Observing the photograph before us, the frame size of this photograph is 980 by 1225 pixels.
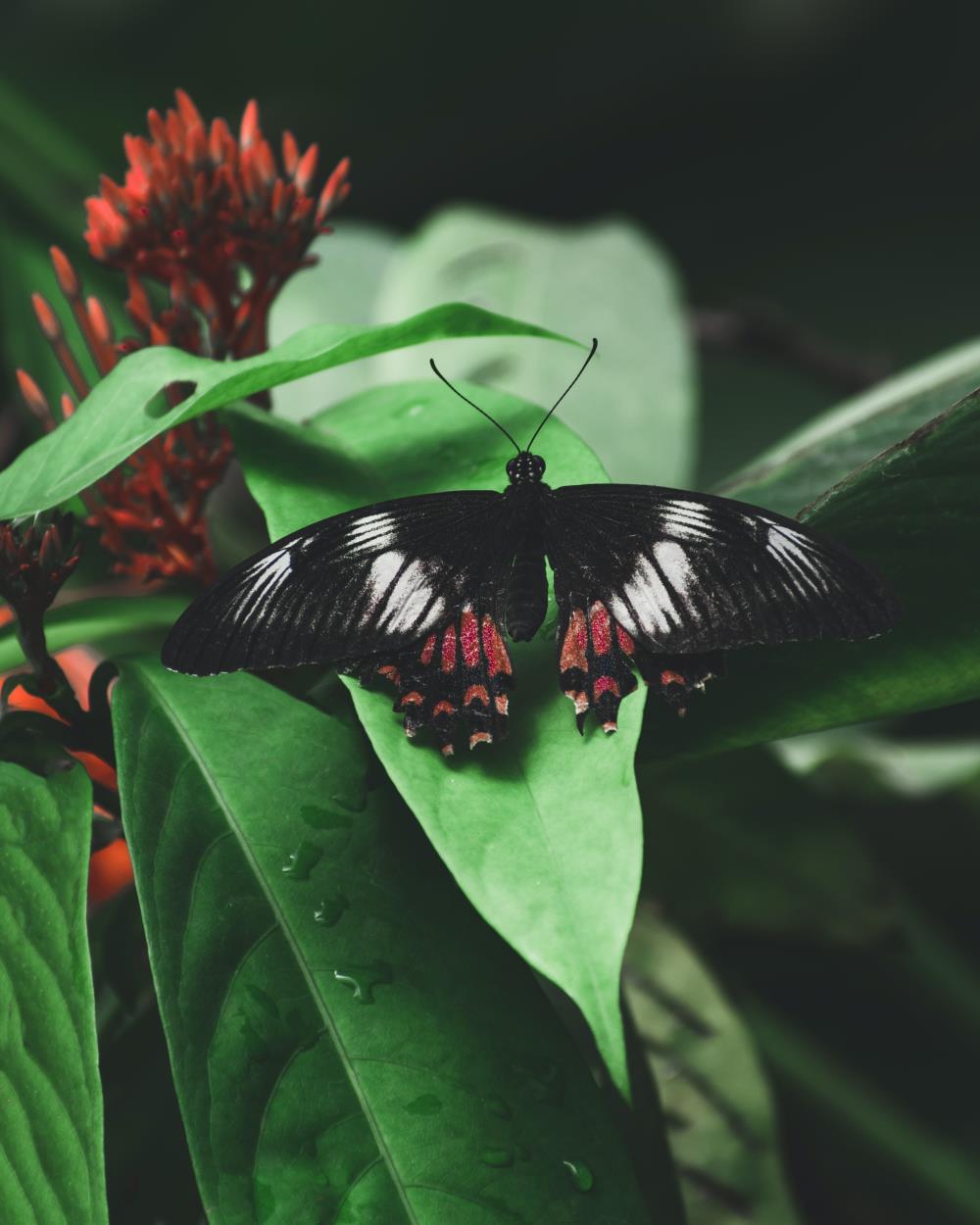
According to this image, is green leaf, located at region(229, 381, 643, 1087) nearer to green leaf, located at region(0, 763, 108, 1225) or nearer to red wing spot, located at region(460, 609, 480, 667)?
red wing spot, located at region(460, 609, 480, 667)

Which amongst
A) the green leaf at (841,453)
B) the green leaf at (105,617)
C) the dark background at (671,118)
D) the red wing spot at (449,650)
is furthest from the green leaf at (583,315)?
the dark background at (671,118)

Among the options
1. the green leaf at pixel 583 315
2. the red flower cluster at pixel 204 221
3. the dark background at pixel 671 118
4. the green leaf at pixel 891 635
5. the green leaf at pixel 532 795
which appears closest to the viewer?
the green leaf at pixel 532 795

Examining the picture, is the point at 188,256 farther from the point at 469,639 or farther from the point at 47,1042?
the point at 47,1042

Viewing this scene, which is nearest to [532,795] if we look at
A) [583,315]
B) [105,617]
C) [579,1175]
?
[579,1175]

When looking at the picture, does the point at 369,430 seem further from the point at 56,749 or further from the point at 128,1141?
the point at 128,1141

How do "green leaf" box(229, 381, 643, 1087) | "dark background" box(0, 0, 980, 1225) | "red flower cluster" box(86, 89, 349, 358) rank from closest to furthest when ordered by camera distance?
"green leaf" box(229, 381, 643, 1087) → "red flower cluster" box(86, 89, 349, 358) → "dark background" box(0, 0, 980, 1225)

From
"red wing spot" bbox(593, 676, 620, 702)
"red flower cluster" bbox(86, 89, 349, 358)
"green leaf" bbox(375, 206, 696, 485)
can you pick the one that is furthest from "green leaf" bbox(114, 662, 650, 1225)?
"green leaf" bbox(375, 206, 696, 485)

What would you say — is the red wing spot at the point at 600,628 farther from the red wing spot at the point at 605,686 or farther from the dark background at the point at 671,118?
the dark background at the point at 671,118
